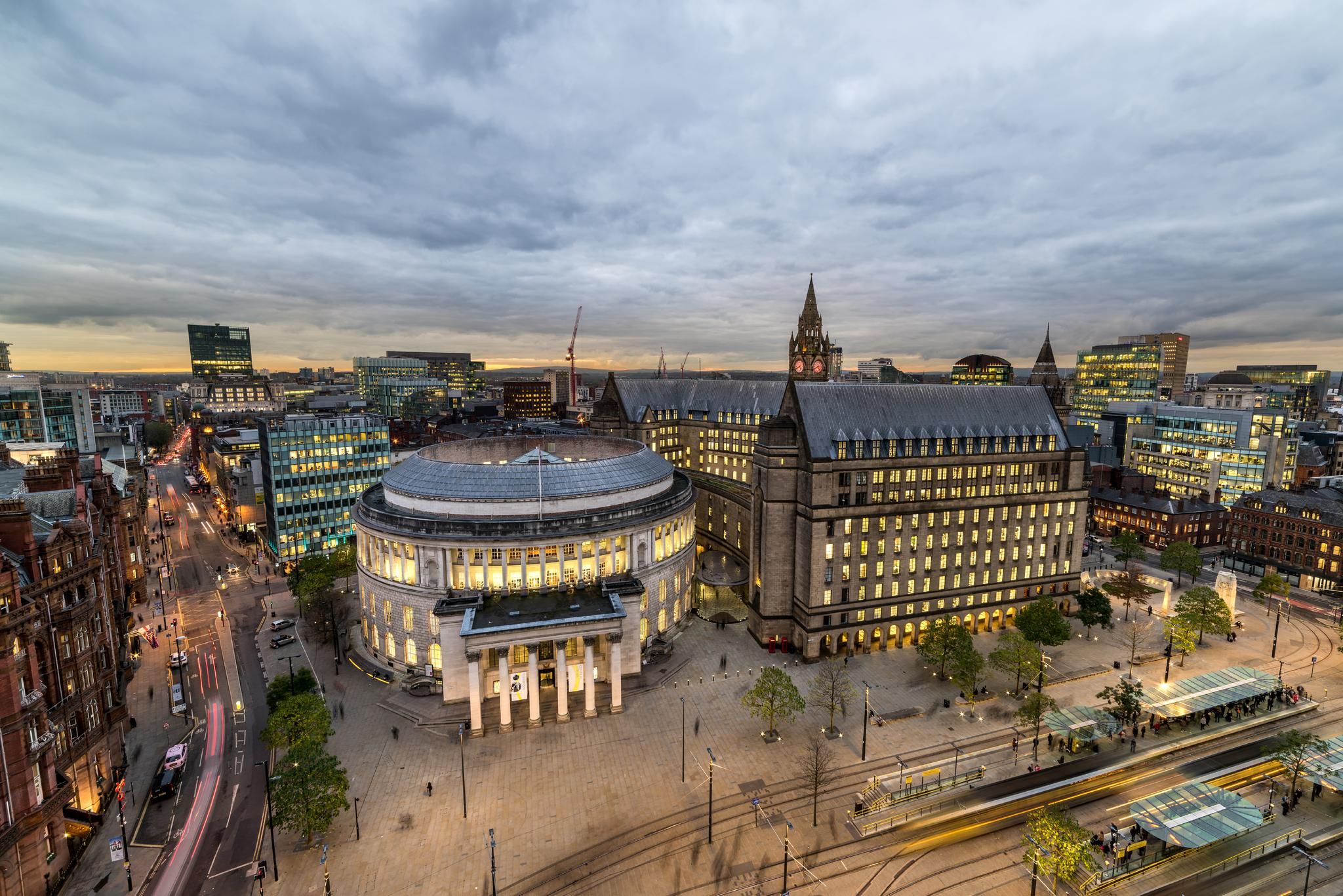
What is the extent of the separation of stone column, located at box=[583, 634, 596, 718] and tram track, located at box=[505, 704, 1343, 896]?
19.8 metres

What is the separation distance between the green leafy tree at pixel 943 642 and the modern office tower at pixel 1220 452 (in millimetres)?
124560

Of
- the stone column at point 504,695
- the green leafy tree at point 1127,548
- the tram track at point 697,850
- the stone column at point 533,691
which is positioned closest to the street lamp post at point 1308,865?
the tram track at point 697,850

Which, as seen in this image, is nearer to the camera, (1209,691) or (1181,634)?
(1209,691)

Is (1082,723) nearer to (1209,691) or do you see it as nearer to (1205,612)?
(1209,691)

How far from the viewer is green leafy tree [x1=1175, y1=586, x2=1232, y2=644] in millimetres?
86875

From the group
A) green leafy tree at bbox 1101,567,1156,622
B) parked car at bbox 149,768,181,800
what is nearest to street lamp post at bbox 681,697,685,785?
parked car at bbox 149,768,181,800

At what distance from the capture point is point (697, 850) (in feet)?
170

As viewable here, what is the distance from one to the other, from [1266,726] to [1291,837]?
23.1m

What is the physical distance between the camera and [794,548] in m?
89.4

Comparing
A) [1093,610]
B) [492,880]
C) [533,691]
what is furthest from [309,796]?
[1093,610]

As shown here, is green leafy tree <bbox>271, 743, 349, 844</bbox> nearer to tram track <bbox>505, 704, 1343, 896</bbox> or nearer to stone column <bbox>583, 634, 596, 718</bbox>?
tram track <bbox>505, 704, 1343, 896</bbox>

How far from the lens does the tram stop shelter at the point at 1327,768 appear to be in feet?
188

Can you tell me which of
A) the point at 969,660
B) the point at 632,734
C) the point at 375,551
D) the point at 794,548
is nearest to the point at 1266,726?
the point at 969,660

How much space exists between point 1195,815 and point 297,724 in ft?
280
